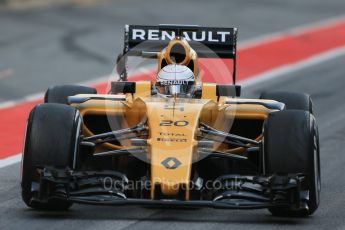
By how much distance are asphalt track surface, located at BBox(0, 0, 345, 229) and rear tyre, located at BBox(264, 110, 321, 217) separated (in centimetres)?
22

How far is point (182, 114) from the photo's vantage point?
42.5ft

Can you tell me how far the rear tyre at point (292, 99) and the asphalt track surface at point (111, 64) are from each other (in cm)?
96

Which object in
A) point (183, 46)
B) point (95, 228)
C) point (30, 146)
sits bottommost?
point (95, 228)

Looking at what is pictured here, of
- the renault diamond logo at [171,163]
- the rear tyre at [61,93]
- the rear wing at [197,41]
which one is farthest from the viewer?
the rear wing at [197,41]

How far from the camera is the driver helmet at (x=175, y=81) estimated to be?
45.7 ft

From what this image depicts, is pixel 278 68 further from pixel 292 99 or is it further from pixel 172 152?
pixel 172 152

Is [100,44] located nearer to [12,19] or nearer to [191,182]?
[12,19]

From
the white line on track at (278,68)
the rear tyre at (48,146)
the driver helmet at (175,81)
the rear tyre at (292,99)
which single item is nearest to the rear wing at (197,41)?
the rear tyre at (292,99)

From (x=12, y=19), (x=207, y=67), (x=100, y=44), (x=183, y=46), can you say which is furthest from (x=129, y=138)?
(x=12, y=19)

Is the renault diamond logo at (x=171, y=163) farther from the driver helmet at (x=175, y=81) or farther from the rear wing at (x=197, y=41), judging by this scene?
the rear wing at (x=197, y=41)

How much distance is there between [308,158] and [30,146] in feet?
9.69

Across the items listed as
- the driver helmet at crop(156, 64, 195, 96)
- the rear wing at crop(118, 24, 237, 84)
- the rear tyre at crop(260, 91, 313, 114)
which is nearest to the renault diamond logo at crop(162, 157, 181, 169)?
the driver helmet at crop(156, 64, 195, 96)

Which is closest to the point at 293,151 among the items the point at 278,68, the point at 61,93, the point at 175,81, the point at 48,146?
the point at 175,81

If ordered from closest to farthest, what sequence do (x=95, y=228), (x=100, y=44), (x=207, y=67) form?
(x=95, y=228) < (x=207, y=67) < (x=100, y=44)
